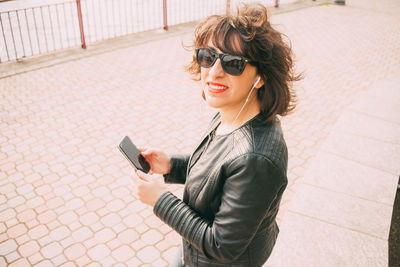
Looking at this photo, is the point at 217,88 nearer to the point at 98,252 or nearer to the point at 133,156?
the point at 133,156

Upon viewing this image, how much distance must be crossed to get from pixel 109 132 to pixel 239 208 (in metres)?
4.41

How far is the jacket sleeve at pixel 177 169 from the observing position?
7.68 feet

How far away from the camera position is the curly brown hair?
171cm

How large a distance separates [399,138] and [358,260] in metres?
A: 2.78

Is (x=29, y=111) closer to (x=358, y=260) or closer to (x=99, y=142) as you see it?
(x=99, y=142)

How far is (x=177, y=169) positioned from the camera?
2350 mm

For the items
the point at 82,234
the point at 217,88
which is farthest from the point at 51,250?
the point at 217,88

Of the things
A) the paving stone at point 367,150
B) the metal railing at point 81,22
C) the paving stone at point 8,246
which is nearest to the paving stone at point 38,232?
the paving stone at point 8,246

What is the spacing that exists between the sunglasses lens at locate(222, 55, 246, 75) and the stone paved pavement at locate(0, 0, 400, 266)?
4.52 ft

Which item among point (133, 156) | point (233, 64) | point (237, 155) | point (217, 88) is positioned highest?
point (233, 64)

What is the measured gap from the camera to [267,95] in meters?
1.84

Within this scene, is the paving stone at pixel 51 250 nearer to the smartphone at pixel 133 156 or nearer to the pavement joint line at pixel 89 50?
the smartphone at pixel 133 156

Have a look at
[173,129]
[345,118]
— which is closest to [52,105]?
[173,129]

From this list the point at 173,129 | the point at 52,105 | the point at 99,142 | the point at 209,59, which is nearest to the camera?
the point at 209,59
